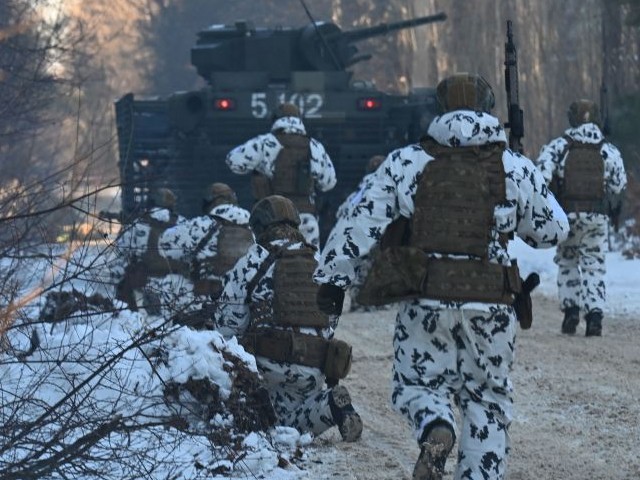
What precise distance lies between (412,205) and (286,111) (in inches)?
349

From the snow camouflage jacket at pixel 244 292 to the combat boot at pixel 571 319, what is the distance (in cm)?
564

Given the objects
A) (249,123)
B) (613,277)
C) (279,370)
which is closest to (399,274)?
(279,370)

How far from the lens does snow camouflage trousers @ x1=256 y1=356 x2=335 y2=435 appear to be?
338 inches

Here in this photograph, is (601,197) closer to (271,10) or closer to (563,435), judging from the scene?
(563,435)

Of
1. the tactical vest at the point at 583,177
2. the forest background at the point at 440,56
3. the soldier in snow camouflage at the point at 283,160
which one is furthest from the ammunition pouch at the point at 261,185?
the tactical vest at the point at 583,177

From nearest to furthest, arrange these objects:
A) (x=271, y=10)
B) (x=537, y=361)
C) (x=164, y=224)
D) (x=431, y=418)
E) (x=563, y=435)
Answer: (x=431, y=418) < (x=563, y=435) < (x=537, y=361) < (x=164, y=224) < (x=271, y=10)

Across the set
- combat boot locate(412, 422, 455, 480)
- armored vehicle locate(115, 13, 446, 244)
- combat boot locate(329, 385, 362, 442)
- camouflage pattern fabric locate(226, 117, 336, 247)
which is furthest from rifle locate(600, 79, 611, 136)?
combat boot locate(412, 422, 455, 480)

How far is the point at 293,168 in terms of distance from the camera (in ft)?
50.6

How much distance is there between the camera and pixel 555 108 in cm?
3553

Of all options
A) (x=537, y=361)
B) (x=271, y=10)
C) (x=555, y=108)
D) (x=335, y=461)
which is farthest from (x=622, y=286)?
(x=271, y=10)

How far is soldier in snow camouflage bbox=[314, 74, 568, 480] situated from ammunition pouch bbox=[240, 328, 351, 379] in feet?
6.13

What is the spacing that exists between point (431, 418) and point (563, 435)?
262 centimetres

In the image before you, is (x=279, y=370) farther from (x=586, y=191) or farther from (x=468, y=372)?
(x=586, y=191)

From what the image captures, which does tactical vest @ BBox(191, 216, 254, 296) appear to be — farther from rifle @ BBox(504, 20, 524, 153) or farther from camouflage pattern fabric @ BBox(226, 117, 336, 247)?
rifle @ BBox(504, 20, 524, 153)
